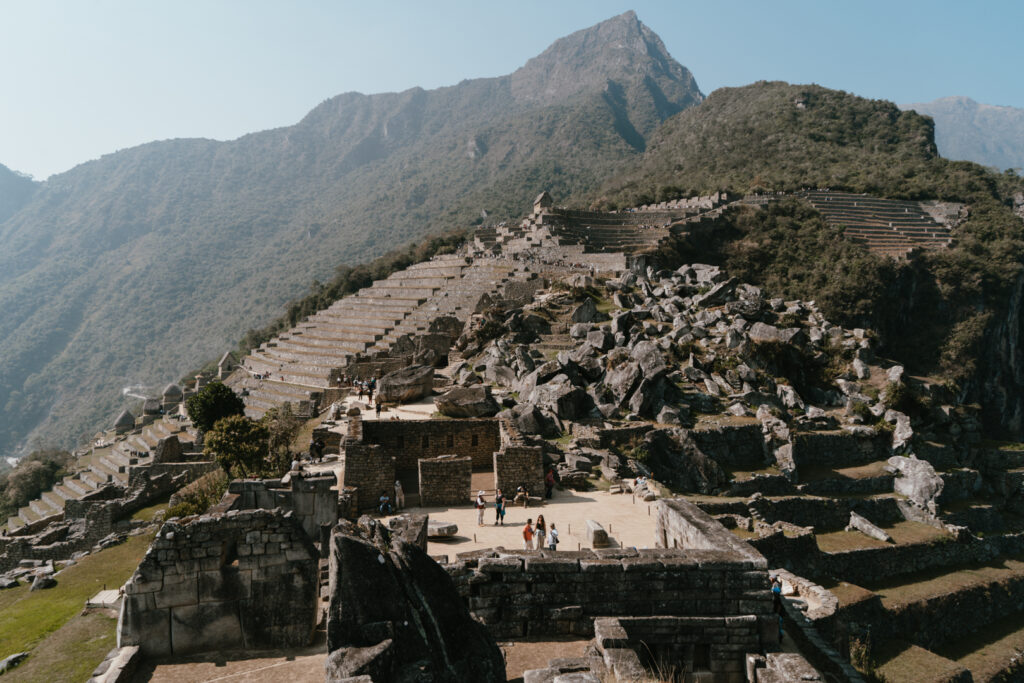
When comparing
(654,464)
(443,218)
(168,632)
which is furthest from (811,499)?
(443,218)

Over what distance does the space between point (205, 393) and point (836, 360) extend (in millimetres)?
27324

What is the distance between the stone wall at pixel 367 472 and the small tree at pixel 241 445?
18.9 ft

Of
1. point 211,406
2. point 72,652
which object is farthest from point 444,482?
point 211,406

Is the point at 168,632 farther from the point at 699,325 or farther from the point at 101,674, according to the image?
the point at 699,325

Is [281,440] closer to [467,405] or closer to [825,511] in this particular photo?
[467,405]

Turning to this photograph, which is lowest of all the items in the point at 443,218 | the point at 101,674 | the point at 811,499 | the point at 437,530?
the point at 811,499

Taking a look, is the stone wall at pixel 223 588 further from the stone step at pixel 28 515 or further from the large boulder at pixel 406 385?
the stone step at pixel 28 515

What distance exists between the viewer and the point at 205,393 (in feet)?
83.4

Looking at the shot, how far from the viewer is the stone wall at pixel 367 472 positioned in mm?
12172

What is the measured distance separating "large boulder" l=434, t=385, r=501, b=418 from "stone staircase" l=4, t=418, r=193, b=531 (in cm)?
1593

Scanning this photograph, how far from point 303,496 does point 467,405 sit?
929 cm

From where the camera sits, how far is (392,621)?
13.7 ft

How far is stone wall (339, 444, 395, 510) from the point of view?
12.2 m

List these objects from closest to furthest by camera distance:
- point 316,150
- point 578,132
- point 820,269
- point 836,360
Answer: point 836,360 → point 820,269 → point 578,132 → point 316,150
